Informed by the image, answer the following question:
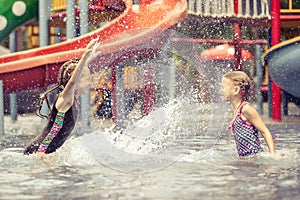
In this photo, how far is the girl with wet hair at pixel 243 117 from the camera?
5508mm

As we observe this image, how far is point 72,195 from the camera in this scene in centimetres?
389

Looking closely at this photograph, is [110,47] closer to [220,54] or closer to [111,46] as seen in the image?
[111,46]

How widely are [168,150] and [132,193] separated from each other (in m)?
2.59

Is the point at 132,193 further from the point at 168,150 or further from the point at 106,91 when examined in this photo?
the point at 106,91

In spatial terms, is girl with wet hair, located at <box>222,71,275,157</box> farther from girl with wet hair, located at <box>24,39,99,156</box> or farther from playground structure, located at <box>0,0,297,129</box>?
playground structure, located at <box>0,0,297,129</box>

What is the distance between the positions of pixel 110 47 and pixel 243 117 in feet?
8.90

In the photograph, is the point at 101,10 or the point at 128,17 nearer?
the point at 128,17

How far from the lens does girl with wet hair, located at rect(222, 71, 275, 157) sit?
5.51 meters

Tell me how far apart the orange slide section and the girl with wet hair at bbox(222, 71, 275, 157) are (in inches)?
92.0

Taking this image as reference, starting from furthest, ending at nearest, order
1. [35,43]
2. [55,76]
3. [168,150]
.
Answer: [35,43]
[55,76]
[168,150]

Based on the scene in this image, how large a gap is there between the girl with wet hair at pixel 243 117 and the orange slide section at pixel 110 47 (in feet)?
7.67

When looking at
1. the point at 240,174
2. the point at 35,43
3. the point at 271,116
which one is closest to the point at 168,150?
the point at 240,174

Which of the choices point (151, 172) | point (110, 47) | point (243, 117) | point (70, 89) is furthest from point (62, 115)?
point (110, 47)

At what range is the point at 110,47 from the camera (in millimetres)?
7922
